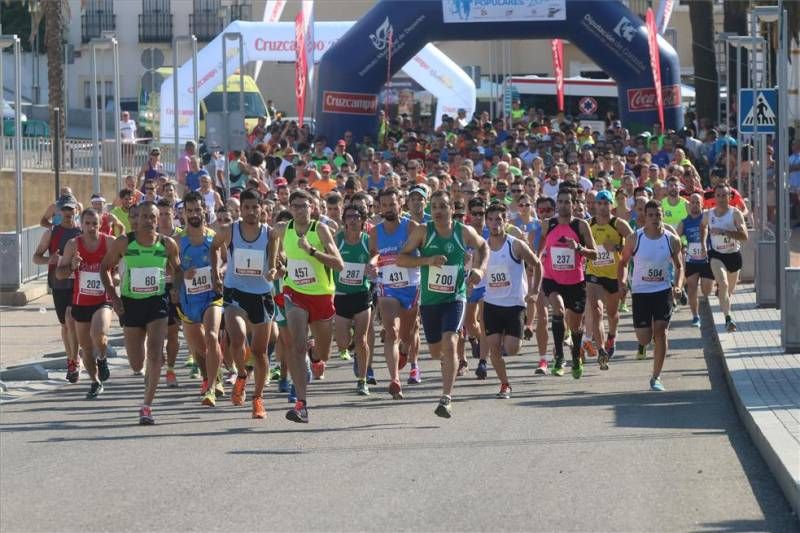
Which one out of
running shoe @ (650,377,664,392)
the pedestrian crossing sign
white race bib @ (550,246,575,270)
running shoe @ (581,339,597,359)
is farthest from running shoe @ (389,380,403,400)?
the pedestrian crossing sign

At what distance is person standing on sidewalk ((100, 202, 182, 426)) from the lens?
13.0 m

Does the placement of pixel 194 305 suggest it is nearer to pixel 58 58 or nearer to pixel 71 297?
pixel 71 297

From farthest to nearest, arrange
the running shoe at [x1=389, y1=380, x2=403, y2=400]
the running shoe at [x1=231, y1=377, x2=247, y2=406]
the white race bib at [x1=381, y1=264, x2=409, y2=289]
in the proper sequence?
the white race bib at [x1=381, y1=264, x2=409, y2=289]
the running shoe at [x1=231, y1=377, x2=247, y2=406]
the running shoe at [x1=389, y1=380, x2=403, y2=400]

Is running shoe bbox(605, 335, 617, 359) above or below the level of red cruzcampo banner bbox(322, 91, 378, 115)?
below

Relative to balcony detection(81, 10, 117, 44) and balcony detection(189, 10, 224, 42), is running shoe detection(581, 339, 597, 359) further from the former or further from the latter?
balcony detection(81, 10, 117, 44)

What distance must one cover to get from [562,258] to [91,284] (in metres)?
4.30

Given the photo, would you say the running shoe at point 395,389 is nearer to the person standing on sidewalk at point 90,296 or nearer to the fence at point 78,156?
the person standing on sidewalk at point 90,296

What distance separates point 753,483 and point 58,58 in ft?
103

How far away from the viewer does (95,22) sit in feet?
208

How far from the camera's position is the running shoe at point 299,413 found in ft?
40.7

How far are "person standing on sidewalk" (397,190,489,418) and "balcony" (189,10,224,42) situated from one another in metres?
49.7

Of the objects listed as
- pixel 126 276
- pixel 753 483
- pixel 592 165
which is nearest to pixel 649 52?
pixel 592 165

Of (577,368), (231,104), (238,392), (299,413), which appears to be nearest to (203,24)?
(231,104)

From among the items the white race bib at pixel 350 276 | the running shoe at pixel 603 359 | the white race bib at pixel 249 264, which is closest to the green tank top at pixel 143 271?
the white race bib at pixel 249 264
